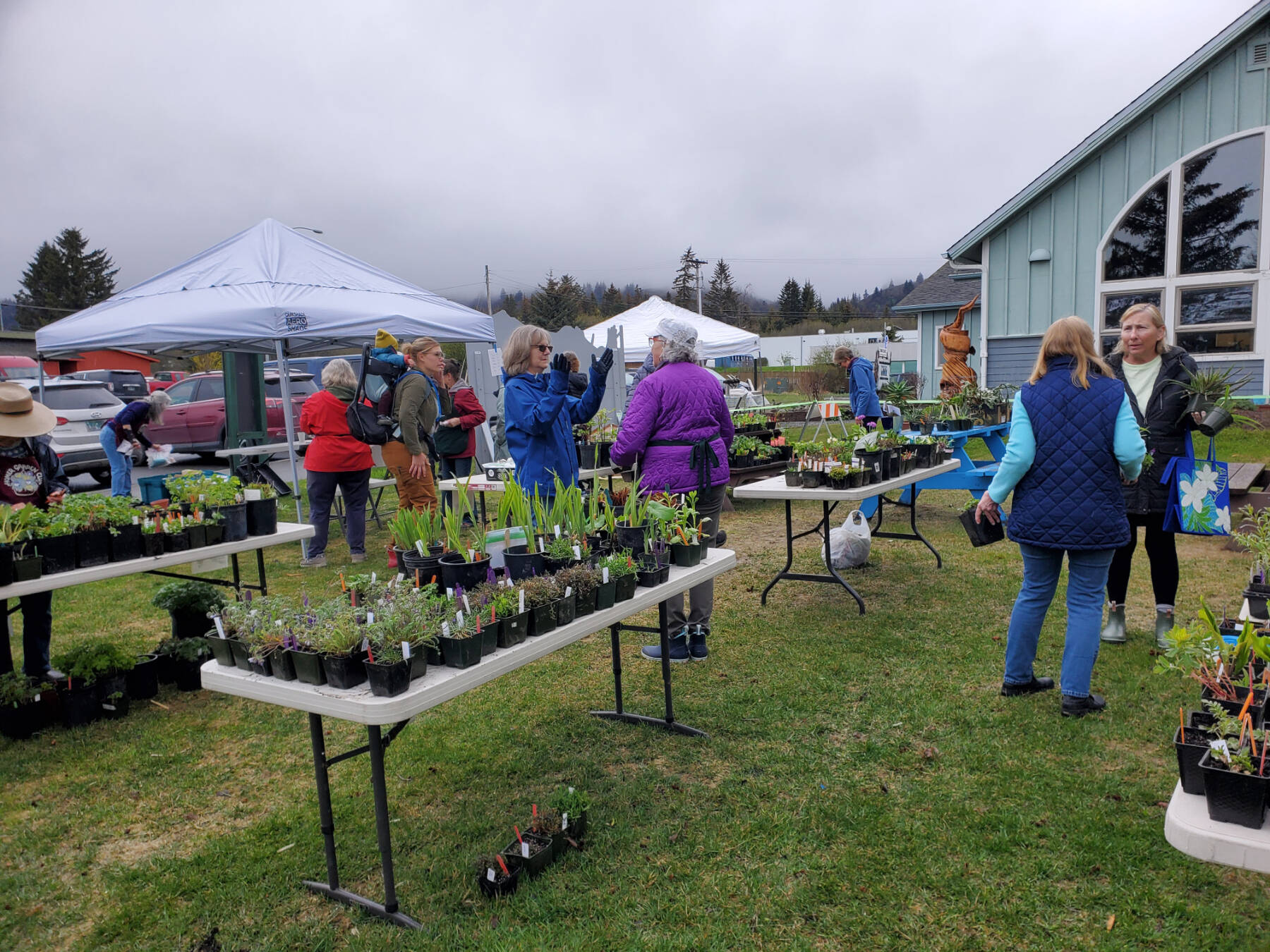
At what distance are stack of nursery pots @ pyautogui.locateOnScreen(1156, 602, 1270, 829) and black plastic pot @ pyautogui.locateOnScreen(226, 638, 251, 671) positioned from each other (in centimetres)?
230

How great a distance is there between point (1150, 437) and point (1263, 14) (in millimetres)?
7764

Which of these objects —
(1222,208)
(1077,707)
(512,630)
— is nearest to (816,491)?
(1077,707)

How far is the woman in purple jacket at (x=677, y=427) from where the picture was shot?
4.22m

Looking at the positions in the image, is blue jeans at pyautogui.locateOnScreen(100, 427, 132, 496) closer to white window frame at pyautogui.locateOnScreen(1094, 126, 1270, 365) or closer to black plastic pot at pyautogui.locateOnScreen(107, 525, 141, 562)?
black plastic pot at pyautogui.locateOnScreen(107, 525, 141, 562)

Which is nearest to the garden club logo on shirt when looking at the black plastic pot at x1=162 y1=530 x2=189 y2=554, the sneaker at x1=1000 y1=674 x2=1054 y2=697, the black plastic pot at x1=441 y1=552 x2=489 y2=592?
the black plastic pot at x1=162 y1=530 x2=189 y2=554

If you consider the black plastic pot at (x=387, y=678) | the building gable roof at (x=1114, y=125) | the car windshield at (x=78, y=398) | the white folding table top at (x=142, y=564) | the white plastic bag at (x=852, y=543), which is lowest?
the white plastic bag at (x=852, y=543)

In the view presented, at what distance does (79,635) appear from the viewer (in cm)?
Answer: 538

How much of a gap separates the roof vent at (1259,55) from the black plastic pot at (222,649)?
1156cm

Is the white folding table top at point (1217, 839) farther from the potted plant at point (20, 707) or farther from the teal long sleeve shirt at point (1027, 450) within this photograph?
the potted plant at point (20, 707)

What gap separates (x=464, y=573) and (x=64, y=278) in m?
60.6

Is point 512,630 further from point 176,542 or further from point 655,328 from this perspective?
point 655,328

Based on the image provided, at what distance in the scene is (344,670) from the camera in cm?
229

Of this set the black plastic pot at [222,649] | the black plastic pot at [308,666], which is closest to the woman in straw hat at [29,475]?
the black plastic pot at [222,649]

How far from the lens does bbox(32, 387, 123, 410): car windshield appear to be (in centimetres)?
1221
